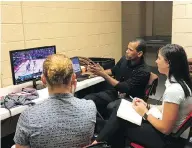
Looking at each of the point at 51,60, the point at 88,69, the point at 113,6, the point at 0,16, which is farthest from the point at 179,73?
the point at 113,6

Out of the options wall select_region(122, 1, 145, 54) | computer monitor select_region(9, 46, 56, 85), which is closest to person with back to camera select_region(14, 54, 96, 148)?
computer monitor select_region(9, 46, 56, 85)

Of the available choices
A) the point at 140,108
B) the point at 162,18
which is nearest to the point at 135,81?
the point at 140,108

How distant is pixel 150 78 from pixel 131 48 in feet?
1.30

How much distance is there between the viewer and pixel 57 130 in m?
1.27

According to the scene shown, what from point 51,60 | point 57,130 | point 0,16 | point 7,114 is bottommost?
point 7,114

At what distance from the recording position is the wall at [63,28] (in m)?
2.73

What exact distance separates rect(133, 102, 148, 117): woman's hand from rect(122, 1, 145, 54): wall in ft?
9.19

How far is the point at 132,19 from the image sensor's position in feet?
15.5

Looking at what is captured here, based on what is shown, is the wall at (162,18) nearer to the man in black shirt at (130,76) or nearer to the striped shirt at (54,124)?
the man in black shirt at (130,76)

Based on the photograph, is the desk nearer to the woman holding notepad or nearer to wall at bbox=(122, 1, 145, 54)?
the woman holding notepad

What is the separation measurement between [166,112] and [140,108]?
0.98 feet

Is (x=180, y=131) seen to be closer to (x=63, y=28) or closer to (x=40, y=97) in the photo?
(x=40, y=97)

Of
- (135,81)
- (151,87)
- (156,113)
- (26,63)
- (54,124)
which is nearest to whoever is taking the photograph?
(54,124)

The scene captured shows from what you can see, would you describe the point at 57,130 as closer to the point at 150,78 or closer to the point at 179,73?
the point at 179,73
